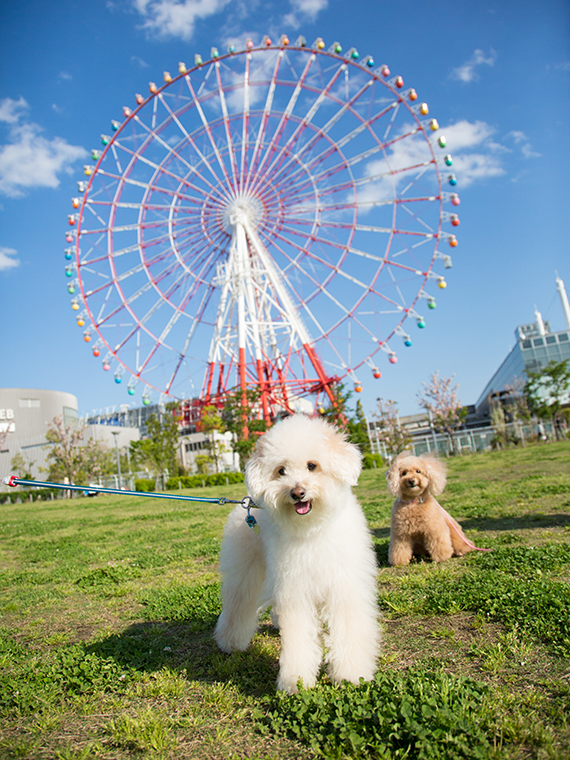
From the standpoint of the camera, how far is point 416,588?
400 centimetres

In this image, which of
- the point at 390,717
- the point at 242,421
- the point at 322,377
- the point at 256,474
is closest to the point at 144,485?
the point at 242,421

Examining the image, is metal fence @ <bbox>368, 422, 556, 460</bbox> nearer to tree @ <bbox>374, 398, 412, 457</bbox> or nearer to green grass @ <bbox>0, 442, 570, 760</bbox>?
tree @ <bbox>374, 398, 412, 457</bbox>

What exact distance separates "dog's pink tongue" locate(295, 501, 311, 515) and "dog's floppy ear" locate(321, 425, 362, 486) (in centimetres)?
22

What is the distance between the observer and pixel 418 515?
468 centimetres

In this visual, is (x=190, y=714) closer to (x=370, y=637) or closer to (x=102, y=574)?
(x=370, y=637)

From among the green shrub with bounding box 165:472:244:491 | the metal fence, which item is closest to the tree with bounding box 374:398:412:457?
the metal fence

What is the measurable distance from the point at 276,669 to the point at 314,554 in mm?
849

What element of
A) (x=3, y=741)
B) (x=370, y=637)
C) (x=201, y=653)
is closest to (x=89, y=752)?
(x=3, y=741)

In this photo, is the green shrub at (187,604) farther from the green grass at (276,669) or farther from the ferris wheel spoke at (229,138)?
the ferris wheel spoke at (229,138)

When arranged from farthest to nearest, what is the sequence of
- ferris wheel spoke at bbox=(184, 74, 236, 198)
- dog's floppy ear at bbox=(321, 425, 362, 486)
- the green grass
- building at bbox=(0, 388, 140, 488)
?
1. building at bbox=(0, 388, 140, 488)
2. ferris wheel spoke at bbox=(184, 74, 236, 198)
3. dog's floppy ear at bbox=(321, 425, 362, 486)
4. the green grass

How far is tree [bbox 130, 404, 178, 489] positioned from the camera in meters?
32.9

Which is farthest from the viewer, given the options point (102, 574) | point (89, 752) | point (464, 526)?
point (464, 526)

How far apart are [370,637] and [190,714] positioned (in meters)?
0.96

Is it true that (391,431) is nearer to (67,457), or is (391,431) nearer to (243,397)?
(243,397)
